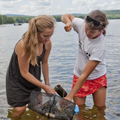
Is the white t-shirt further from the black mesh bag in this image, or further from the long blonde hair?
the black mesh bag

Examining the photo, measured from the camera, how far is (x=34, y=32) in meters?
3.04

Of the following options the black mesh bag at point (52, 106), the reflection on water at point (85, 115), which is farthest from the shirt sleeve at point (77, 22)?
the reflection on water at point (85, 115)

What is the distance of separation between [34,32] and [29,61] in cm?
53

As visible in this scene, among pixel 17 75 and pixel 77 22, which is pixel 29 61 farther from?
pixel 77 22

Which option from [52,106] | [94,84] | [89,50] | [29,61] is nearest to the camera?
[52,106]

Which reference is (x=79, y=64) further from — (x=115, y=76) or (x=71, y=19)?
(x=115, y=76)

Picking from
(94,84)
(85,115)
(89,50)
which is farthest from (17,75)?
(85,115)

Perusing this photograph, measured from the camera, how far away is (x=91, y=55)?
10.6ft

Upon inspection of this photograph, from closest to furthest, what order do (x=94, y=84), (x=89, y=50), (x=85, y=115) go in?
(x=89, y=50), (x=94, y=84), (x=85, y=115)

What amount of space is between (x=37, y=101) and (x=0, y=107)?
8.12 feet

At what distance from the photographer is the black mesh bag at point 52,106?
291 cm

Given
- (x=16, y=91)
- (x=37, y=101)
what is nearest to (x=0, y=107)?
(x=16, y=91)

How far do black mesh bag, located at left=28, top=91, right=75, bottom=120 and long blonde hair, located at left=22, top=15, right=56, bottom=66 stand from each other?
66 centimetres

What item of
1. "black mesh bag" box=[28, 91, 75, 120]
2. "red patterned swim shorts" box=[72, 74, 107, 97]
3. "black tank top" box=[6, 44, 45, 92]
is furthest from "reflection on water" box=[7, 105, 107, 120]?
"black mesh bag" box=[28, 91, 75, 120]
